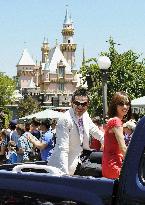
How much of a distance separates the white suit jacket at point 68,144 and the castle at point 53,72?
13226 centimetres

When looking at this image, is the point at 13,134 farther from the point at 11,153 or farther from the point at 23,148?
the point at 23,148

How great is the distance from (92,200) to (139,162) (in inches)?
14.8

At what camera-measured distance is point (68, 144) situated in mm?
6477

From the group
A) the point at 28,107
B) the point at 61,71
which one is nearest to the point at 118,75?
the point at 28,107

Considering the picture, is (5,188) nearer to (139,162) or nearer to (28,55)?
(139,162)

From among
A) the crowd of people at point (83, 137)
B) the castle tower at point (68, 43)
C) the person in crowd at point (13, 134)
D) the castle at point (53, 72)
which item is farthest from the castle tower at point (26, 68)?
the crowd of people at point (83, 137)

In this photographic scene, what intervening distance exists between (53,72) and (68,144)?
6079 inches

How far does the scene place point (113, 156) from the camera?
5.81 m

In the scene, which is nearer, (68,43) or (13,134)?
(13,134)

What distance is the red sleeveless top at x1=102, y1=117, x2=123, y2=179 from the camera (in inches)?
→ 223

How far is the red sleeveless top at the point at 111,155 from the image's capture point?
5652mm

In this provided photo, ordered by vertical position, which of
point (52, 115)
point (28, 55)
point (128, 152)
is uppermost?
point (28, 55)

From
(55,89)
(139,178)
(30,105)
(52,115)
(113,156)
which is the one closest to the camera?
(139,178)

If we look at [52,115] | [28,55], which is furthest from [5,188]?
[28,55]
